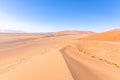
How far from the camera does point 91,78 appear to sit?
19.9ft

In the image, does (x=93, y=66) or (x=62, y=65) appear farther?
(x=93, y=66)

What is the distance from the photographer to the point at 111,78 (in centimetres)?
655

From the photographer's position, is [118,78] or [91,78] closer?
[91,78]

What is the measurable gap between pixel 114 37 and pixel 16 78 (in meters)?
28.4

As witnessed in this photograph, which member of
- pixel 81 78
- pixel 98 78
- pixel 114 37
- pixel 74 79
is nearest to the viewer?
pixel 74 79

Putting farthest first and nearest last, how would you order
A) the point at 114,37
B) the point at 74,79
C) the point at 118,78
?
1. the point at 114,37
2. the point at 118,78
3. the point at 74,79

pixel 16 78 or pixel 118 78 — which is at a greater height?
pixel 16 78

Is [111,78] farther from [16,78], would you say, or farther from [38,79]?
[16,78]

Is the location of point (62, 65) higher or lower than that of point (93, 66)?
higher

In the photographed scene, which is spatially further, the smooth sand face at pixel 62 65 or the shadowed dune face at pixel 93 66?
the shadowed dune face at pixel 93 66

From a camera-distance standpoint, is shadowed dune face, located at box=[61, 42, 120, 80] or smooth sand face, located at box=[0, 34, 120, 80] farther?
shadowed dune face, located at box=[61, 42, 120, 80]

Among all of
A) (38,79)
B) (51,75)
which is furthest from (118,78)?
(38,79)

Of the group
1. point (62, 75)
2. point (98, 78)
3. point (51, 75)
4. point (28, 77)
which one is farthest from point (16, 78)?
point (98, 78)

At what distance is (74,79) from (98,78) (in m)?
1.50
